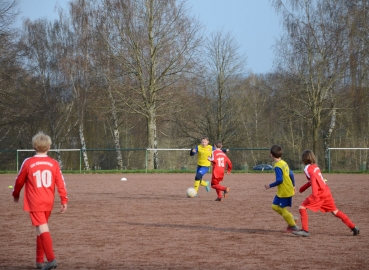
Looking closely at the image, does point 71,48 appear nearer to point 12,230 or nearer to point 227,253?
point 12,230

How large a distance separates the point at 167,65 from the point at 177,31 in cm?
239

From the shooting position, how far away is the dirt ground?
6.77 meters

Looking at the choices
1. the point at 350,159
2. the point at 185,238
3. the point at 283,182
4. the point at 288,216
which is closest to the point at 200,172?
the point at 283,182

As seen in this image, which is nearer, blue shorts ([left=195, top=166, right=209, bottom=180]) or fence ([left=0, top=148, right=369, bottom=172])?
blue shorts ([left=195, top=166, right=209, bottom=180])

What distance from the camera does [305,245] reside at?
314 inches

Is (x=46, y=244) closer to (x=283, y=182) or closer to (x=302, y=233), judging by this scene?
(x=302, y=233)

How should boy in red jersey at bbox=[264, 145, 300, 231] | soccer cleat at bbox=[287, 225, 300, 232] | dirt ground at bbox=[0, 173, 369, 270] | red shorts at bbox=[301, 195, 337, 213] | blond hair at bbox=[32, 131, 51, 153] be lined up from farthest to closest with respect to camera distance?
boy in red jersey at bbox=[264, 145, 300, 231] → soccer cleat at bbox=[287, 225, 300, 232] → red shorts at bbox=[301, 195, 337, 213] → dirt ground at bbox=[0, 173, 369, 270] → blond hair at bbox=[32, 131, 51, 153]

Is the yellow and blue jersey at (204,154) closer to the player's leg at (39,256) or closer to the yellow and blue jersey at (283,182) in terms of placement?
the yellow and blue jersey at (283,182)

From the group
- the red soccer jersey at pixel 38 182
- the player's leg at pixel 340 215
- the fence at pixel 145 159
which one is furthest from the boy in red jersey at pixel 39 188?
the fence at pixel 145 159

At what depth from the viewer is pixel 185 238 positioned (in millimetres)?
8609

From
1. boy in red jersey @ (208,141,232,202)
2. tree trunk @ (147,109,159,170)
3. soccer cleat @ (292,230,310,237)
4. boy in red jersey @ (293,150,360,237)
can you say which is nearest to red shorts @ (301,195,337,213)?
boy in red jersey @ (293,150,360,237)

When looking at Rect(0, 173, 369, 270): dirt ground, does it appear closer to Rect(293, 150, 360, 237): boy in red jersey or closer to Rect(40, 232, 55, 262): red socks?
Rect(293, 150, 360, 237): boy in red jersey

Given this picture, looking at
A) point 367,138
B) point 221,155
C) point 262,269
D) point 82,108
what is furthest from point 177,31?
point 262,269

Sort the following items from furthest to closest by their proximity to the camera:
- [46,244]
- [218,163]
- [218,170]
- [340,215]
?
[218,163], [218,170], [340,215], [46,244]
